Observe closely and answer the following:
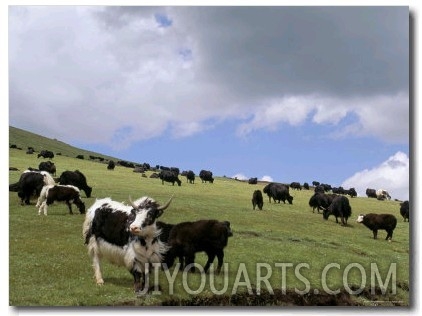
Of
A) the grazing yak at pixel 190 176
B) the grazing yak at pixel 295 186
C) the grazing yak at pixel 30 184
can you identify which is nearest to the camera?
the grazing yak at pixel 190 176

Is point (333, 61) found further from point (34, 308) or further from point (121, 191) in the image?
point (34, 308)

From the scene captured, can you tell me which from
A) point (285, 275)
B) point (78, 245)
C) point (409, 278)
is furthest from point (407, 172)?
point (78, 245)

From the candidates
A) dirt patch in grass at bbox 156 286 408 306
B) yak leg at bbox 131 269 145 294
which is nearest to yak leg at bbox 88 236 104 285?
yak leg at bbox 131 269 145 294

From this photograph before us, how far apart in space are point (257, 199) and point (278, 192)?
0.79m

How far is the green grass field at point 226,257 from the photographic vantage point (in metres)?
9.96

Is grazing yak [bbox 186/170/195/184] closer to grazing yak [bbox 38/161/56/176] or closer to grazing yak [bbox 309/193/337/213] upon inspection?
grazing yak [bbox 309/193/337/213]

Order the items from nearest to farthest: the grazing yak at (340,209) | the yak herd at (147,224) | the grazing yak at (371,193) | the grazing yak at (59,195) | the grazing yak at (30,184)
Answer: the yak herd at (147,224) → the grazing yak at (371,193) → the grazing yak at (30,184) → the grazing yak at (59,195) → the grazing yak at (340,209)

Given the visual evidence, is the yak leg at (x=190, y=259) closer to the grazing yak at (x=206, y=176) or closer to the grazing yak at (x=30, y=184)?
the grazing yak at (x=206, y=176)

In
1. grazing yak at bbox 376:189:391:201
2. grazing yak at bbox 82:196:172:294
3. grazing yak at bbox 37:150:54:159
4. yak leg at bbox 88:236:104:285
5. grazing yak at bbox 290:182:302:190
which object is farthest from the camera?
grazing yak at bbox 37:150:54:159

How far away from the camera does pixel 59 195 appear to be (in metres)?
14.3

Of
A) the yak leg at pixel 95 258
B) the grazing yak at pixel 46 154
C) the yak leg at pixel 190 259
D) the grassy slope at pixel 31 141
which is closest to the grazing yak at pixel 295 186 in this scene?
the yak leg at pixel 190 259

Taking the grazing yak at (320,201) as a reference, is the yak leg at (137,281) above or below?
below

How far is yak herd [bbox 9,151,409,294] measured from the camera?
9414mm

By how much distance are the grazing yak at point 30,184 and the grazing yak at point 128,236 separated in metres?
2.59
